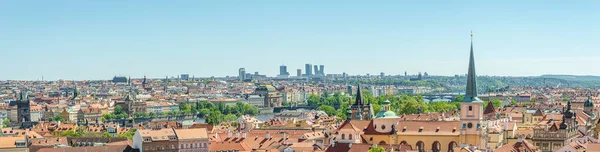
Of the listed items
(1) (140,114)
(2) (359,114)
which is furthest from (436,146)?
(1) (140,114)

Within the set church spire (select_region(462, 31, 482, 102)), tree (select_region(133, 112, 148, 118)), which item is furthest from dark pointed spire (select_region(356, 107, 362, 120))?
tree (select_region(133, 112, 148, 118))

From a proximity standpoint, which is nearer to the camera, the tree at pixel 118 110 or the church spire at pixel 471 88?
the church spire at pixel 471 88

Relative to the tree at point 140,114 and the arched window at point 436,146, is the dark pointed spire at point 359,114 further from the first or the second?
the tree at point 140,114

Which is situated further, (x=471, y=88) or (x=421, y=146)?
(x=421, y=146)

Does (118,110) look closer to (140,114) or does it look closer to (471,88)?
(140,114)

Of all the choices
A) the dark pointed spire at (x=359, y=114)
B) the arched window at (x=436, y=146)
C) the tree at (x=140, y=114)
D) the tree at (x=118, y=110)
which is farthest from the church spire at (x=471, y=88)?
the tree at (x=140, y=114)

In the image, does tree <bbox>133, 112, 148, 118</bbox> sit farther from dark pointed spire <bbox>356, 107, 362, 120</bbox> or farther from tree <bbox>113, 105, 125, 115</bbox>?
dark pointed spire <bbox>356, 107, 362, 120</bbox>

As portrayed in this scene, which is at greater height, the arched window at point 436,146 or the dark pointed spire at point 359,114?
the dark pointed spire at point 359,114

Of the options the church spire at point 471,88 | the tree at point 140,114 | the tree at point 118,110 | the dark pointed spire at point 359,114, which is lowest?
the tree at point 140,114

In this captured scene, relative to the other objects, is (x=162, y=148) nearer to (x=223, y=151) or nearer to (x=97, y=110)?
(x=223, y=151)

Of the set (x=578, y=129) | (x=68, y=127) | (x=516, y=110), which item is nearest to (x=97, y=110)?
(x=68, y=127)

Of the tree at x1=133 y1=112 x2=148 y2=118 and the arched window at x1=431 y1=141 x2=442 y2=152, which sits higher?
the arched window at x1=431 y1=141 x2=442 y2=152
